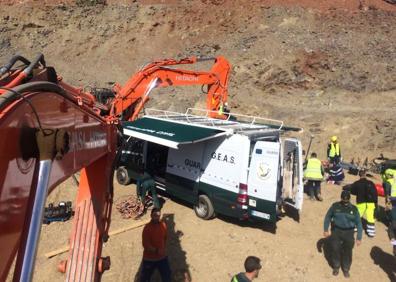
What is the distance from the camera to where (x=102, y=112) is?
5.96 m

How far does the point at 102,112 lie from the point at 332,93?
2140cm

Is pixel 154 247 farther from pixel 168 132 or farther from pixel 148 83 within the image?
pixel 148 83

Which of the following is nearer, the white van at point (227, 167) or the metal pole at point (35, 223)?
the metal pole at point (35, 223)

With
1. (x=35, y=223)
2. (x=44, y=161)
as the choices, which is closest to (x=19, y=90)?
(x=44, y=161)

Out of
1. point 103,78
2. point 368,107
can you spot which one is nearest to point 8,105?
point 368,107

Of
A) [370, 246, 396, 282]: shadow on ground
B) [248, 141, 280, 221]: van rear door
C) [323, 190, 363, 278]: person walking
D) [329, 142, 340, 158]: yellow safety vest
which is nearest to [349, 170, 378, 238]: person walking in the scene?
[370, 246, 396, 282]: shadow on ground

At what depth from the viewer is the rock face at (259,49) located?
22763mm

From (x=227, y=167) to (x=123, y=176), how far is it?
4.77m

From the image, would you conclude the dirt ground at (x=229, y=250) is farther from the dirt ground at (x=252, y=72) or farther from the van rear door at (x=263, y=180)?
the van rear door at (x=263, y=180)

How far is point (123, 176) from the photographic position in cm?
1412

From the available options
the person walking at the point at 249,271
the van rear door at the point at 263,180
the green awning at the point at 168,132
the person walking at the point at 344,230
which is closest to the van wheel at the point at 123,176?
the green awning at the point at 168,132

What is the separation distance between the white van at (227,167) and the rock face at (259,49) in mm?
9873

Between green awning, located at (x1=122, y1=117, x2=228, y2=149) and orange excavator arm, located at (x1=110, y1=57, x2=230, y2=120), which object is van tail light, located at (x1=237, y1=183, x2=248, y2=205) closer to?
green awning, located at (x1=122, y1=117, x2=228, y2=149)

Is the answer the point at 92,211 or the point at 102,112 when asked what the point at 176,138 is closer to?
the point at 102,112
